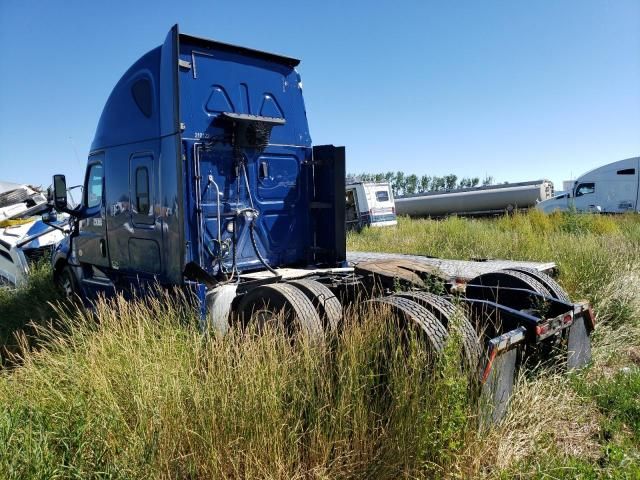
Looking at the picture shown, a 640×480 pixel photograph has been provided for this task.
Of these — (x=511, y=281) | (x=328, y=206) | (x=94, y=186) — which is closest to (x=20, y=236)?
(x=94, y=186)

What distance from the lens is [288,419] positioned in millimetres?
2865

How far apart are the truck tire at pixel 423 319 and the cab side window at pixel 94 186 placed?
16.2 feet

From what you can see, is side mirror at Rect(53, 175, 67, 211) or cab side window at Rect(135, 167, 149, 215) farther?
side mirror at Rect(53, 175, 67, 211)

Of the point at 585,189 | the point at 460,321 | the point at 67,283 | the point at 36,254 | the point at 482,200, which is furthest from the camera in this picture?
the point at 482,200

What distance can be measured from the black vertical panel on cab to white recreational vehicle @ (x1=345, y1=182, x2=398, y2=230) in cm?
1467

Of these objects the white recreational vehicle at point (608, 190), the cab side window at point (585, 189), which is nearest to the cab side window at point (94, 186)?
the white recreational vehicle at point (608, 190)

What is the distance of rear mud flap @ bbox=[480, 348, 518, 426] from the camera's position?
300 centimetres

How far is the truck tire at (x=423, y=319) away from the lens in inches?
121

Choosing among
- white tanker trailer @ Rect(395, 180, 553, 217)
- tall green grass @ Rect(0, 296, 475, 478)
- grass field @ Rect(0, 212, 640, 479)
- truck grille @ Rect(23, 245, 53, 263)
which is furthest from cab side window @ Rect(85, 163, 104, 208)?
white tanker trailer @ Rect(395, 180, 553, 217)

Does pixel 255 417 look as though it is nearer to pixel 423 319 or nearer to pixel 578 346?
pixel 423 319

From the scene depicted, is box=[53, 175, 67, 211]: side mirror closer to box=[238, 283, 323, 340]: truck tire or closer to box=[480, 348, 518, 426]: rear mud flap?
box=[238, 283, 323, 340]: truck tire

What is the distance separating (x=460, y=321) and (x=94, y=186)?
5879 mm

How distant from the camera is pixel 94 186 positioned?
7094mm

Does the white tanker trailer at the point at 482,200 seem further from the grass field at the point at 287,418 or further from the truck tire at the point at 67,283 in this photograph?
the grass field at the point at 287,418
